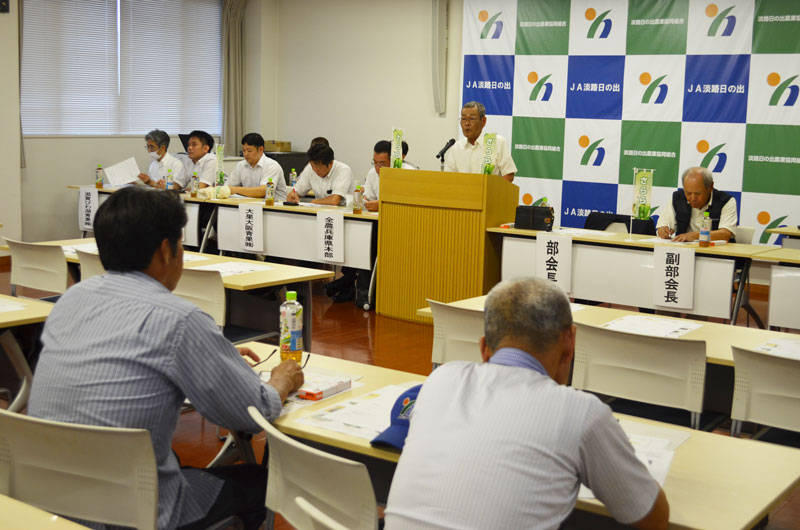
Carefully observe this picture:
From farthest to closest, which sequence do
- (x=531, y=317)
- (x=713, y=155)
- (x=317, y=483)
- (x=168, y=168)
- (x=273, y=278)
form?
(x=168, y=168) < (x=713, y=155) < (x=273, y=278) < (x=317, y=483) < (x=531, y=317)

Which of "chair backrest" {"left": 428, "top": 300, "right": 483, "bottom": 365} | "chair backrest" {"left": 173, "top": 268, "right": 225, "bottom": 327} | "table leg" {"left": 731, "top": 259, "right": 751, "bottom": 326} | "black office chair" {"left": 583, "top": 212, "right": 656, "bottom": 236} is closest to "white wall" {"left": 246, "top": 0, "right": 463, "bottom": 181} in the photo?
"black office chair" {"left": 583, "top": 212, "right": 656, "bottom": 236}

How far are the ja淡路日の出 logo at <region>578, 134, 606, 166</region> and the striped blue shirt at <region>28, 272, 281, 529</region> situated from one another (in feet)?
23.6

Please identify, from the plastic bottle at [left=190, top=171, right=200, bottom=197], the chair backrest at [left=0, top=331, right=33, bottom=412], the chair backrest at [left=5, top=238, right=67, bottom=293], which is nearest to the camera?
the chair backrest at [left=0, top=331, right=33, bottom=412]

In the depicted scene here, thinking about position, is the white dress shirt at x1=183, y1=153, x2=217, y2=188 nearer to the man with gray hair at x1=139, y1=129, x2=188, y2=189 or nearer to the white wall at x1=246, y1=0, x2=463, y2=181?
the man with gray hair at x1=139, y1=129, x2=188, y2=189

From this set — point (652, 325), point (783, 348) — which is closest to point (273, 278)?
point (652, 325)

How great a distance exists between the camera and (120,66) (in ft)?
32.6

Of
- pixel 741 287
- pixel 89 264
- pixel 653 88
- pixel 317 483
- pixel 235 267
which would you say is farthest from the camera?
pixel 653 88

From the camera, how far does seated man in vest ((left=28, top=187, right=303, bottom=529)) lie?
1.92 m

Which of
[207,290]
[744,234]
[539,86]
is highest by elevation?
[539,86]

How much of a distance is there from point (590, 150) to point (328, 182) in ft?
8.88

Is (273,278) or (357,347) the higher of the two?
(273,278)

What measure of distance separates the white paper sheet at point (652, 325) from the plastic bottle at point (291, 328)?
1362mm

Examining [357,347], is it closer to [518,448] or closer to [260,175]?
[260,175]

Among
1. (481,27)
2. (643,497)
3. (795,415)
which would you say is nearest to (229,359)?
(643,497)
